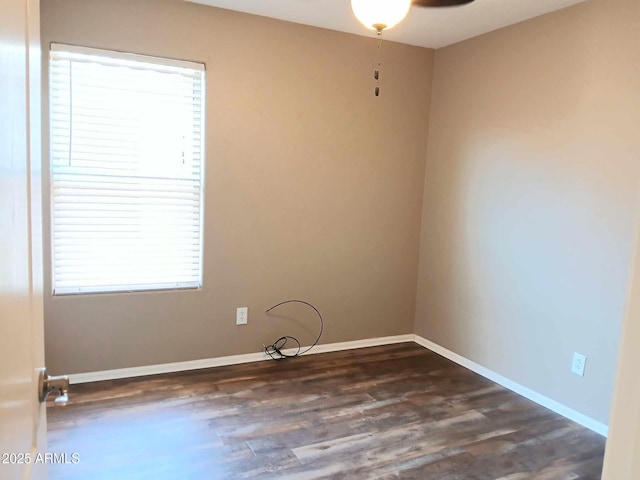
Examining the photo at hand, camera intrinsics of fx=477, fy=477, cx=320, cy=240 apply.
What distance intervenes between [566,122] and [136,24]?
2.75 metres

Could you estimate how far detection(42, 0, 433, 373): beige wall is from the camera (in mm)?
3086

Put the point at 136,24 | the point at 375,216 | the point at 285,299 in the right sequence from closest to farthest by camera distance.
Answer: the point at 136,24 → the point at 285,299 → the point at 375,216

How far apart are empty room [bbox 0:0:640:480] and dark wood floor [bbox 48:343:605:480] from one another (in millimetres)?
16

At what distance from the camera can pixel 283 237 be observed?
362 cm

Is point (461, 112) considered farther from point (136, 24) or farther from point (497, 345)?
point (136, 24)

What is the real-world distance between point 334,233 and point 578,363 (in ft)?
6.20

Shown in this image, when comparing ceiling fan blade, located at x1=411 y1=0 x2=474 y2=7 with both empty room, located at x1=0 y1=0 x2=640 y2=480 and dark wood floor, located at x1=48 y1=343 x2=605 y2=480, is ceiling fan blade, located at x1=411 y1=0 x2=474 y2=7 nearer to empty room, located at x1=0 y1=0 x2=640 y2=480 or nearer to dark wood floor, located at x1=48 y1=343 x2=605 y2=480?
empty room, located at x1=0 y1=0 x2=640 y2=480

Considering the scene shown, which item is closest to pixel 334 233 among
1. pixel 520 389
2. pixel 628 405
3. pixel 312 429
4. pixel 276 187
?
pixel 276 187

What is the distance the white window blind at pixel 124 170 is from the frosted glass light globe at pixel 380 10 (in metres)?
1.60

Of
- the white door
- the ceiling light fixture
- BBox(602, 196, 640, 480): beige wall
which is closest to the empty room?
the ceiling light fixture

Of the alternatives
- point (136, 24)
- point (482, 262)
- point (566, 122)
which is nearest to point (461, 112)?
point (566, 122)

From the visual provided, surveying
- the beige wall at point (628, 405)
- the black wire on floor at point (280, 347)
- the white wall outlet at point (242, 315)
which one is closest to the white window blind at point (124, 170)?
the white wall outlet at point (242, 315)

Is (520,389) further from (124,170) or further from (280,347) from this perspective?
(124,170)

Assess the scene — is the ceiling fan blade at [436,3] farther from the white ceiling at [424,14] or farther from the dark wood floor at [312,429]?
the dark wood floor at [312,429]
